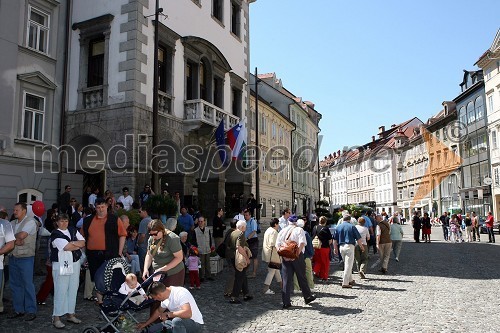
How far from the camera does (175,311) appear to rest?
5.52 m

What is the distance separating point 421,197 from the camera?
67500mm

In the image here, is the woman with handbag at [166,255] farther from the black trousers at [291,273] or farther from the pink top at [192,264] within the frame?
the pink top at [192,264]

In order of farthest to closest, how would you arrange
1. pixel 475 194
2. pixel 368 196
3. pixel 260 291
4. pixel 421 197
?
pixel 368 196
pixel 421 197
pixel 475 194
pixel 260 291

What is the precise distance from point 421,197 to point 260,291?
62335mm

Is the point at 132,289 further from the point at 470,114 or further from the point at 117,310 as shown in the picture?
the point at 470,114

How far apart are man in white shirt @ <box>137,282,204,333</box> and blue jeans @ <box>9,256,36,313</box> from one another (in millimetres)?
3074

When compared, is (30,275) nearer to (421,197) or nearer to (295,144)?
(295,144)

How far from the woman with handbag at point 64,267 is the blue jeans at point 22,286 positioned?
746 millimetres

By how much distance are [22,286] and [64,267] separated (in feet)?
3.84

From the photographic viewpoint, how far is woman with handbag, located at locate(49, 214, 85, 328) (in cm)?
712

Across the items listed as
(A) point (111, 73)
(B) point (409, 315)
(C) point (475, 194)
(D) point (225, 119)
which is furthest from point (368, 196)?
(B) point (409, 315)

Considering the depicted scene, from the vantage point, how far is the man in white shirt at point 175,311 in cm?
545

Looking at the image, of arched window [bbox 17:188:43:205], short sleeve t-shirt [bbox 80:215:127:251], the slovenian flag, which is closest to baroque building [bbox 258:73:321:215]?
the slovenian flag

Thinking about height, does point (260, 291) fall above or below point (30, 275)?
below
